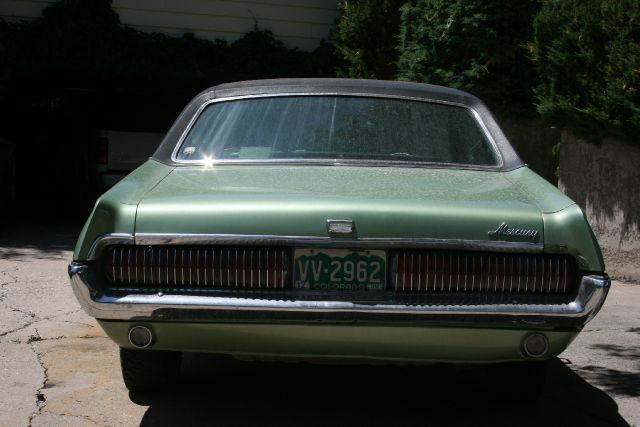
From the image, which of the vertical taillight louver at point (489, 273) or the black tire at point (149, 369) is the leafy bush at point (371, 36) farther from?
the vertical taillight louver at point (489, 273)

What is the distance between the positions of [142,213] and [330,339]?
2.95ft

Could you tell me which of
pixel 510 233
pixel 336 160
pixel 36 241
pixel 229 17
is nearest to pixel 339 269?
pixel 510 233

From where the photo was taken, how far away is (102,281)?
Result: 393 cm

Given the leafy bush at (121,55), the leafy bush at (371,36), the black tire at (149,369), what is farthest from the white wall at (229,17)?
the black tire at (149,369)

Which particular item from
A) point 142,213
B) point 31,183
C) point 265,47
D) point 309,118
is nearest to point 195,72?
point 265,47

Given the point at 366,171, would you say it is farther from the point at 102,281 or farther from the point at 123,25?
the point at 123,25

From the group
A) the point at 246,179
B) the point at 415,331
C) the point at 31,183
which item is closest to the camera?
the point at 415,331

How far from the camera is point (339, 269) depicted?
3.84 metres

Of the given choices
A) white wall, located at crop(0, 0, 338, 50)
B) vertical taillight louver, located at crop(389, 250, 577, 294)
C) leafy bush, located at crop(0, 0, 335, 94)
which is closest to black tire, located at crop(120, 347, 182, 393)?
vertical taillight louver, located at crop(389, 250, 577, 294)

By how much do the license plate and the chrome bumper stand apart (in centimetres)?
8

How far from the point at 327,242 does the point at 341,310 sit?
269 millimetres

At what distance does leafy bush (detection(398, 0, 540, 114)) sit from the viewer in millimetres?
10352

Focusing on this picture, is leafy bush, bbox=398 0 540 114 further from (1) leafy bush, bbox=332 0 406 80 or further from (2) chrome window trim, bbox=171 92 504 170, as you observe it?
(2) chrome window trim, bbox=171 92 504 170

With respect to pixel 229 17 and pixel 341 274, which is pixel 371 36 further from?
pixel 341 274
